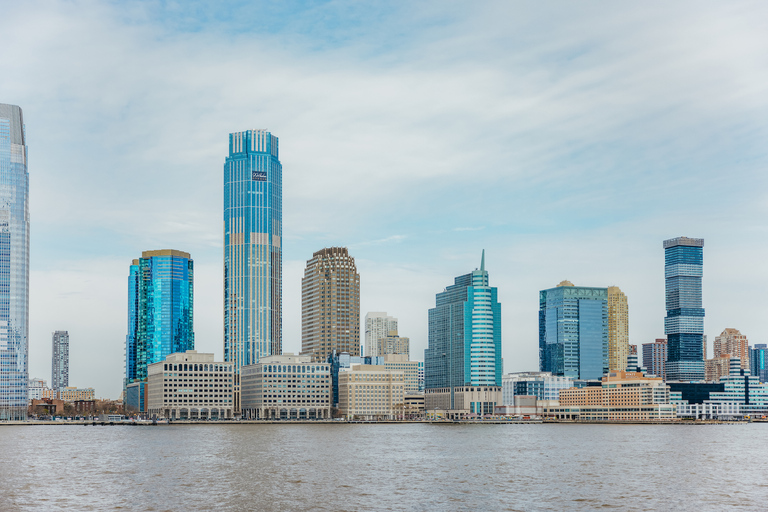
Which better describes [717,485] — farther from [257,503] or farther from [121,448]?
[121,448]

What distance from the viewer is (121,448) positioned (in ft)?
566

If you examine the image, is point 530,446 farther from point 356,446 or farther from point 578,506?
point 578,506

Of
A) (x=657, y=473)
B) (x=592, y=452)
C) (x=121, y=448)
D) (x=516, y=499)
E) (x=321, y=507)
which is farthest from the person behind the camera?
(x=121, y=448)

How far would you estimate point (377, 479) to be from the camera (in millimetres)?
106938

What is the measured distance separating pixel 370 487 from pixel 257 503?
16.6 m

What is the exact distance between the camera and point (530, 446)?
183625 mm

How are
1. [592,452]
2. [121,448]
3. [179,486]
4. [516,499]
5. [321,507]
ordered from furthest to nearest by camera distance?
[121,448], [592,452], [179,486], [516,499], [321,507]

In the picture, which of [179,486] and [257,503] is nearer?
[257,503]

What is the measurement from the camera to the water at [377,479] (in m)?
85.9

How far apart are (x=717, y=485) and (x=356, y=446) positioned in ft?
278

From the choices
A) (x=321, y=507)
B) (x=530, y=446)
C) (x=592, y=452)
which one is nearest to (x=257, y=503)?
(x=321, y=507)

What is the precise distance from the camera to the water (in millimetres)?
85875

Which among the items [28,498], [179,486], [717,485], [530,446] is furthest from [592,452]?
[28,498]

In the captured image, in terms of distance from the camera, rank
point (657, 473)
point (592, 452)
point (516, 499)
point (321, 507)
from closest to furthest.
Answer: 1. point (321, 507)
2. point (516, 499)
3. point (657, 473)
4. point (592, 452)
